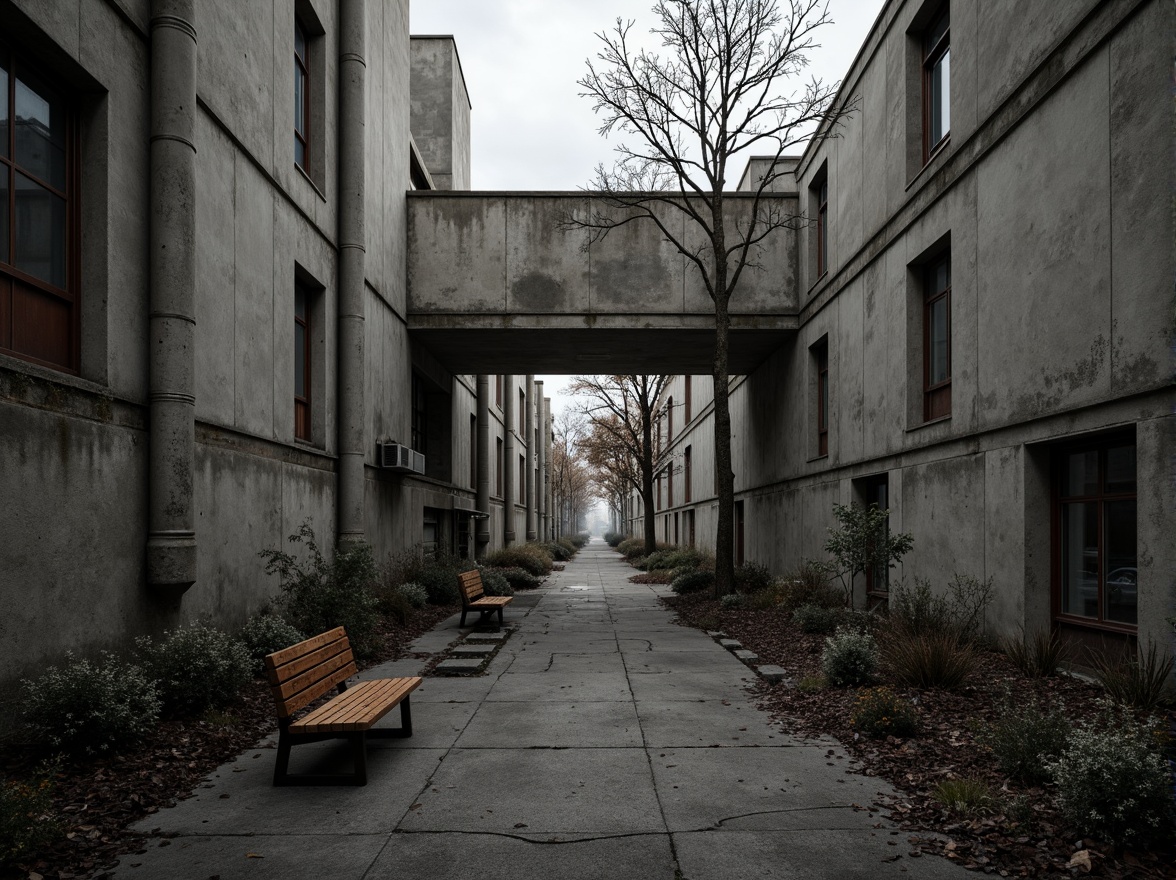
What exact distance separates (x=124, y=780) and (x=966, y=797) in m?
5.24

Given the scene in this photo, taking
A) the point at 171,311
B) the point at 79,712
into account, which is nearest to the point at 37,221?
the point at 171,311

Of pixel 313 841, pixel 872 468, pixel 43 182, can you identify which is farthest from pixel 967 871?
pixel 872 468

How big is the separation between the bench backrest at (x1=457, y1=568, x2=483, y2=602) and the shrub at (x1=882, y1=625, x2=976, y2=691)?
20.7 feet

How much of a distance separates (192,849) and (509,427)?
95.4 ft

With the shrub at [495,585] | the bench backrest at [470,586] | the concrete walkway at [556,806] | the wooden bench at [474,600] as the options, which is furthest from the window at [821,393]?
the concrete walkway at [556,806]

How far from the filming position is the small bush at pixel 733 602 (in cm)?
1445

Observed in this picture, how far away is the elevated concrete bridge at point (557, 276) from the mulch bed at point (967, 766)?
8.93 metres

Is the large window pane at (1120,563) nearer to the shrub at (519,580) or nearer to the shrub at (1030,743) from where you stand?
the shrub at (1030,743)

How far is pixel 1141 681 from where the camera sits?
6.08m

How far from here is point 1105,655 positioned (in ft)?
23.6

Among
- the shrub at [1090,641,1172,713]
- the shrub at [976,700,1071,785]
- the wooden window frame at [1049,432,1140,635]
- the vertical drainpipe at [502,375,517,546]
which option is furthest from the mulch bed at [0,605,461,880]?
the vertical drainpipe at [502,375,517,546]

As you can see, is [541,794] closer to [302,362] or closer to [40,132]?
[40,132]

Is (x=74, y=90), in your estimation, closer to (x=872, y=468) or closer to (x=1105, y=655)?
(x=1105, y=655)

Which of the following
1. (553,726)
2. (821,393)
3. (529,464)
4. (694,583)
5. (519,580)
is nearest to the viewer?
(553,726)
